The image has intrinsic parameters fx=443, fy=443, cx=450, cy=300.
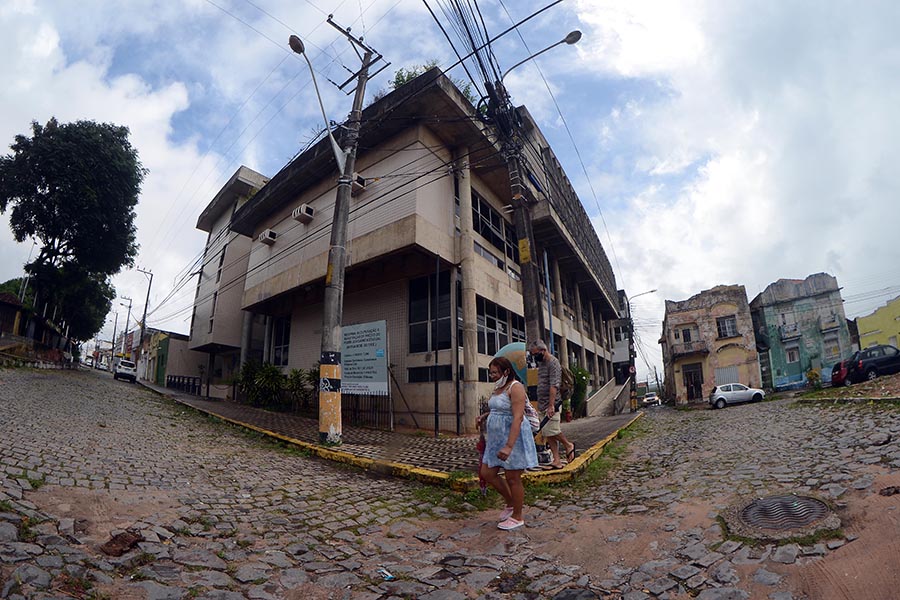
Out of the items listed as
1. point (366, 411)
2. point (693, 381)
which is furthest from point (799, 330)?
point (366, 411)

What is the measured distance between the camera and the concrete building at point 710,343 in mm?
29406

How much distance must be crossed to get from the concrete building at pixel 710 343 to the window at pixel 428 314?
81.8ft

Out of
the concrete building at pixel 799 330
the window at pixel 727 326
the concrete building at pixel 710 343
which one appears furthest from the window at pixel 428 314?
the concrete building at pixel 799 330

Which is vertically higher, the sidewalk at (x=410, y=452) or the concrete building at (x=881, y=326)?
the concrete building at (x=881, y=326)

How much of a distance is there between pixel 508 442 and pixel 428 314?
905cm

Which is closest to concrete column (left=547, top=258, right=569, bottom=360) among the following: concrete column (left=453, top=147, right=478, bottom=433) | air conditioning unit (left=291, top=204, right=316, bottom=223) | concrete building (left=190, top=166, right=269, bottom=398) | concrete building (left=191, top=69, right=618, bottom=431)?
concrete building (left=191, top=69, right=618, bottom=431)

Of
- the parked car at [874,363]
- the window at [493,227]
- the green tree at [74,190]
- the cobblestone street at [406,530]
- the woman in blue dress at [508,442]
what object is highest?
the green tree at [74,190]

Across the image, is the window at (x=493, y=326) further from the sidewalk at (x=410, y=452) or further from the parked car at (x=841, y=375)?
the parked car at (x=841, y=375)

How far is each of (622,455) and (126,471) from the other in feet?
23.2

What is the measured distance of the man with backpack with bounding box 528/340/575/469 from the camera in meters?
5.88

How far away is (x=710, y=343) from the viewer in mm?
30625

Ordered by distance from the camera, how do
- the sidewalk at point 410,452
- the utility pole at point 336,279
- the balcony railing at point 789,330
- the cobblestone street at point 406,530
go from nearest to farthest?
the cobblestone street at point 406,530 < the sidewalk at point 410,452 < the utility pole at point 336,279 < the balcony railing at point 789,330

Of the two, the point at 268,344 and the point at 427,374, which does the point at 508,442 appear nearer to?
the point at 427,374

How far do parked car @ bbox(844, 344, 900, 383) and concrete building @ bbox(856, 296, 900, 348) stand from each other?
1501 cm
